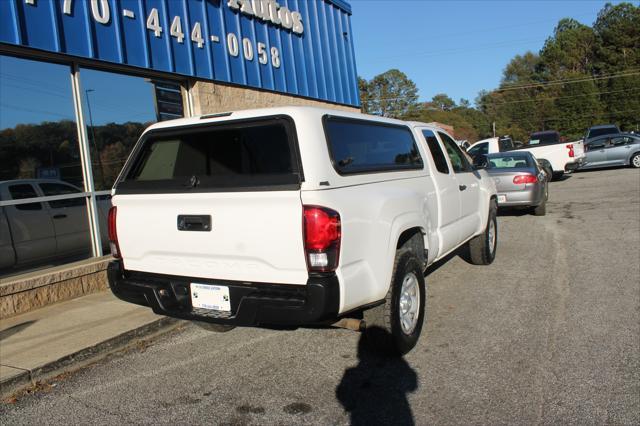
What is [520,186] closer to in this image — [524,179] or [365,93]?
[524,179]

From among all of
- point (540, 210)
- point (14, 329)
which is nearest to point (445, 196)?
point (14, 329)

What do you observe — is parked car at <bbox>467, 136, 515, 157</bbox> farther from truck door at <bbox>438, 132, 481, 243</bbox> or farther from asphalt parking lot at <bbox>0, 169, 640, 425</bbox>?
asphalt parking lot at <bbox>0, 169, 640, 425</bbox>

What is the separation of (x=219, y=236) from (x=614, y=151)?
22337 millimetres

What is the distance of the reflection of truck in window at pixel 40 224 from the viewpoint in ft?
19.9

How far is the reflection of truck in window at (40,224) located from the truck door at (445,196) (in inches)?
181

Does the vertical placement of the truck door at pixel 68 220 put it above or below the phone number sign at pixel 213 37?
below

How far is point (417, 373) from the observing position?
382 centimetres

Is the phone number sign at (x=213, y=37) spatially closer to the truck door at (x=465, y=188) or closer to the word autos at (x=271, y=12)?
the word autos at (x=271, y=12)

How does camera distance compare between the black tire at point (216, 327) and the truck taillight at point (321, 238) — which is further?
the black tire at point (216, 327)

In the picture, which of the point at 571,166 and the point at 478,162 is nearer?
the point at 478,162

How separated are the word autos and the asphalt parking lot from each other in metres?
6.43

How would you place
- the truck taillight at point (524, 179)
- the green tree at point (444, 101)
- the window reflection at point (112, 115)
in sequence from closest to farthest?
the window reflection at point (112, 115) < the truck taillight at point (524, 179) < the green tree at point (444, 101)

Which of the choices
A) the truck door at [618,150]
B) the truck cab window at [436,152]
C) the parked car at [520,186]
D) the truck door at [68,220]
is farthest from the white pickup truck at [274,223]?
the truck door at [618,150]

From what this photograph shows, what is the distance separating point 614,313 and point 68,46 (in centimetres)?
687
